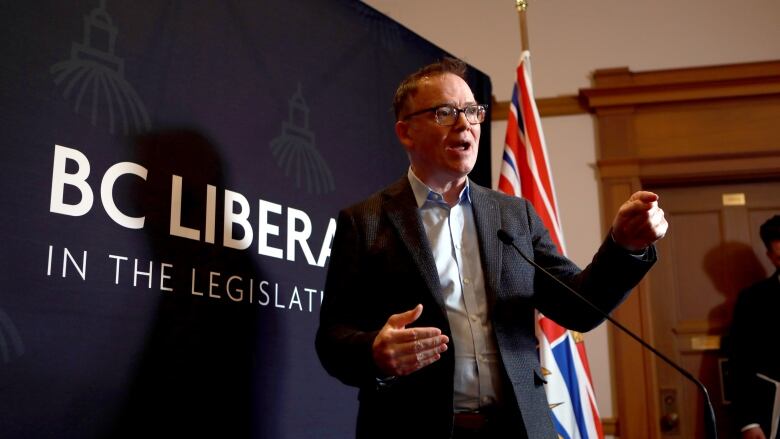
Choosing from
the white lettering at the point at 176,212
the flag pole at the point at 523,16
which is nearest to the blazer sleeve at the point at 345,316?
the white lettering at the point at 176,212

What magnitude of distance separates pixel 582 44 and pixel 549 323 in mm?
2146

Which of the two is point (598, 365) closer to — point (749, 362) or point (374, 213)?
point (749, 362)

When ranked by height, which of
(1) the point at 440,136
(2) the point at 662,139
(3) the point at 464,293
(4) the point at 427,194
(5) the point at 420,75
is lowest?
(3) the point at 464,293

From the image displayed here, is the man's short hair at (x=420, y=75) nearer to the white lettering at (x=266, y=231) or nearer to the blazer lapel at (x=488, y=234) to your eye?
the blazer lapel at (x=488, y=234)

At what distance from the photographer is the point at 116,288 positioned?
2.09 m

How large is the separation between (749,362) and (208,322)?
9.06ft

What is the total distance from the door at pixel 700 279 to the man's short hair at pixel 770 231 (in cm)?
32

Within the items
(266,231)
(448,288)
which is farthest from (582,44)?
(448,288)

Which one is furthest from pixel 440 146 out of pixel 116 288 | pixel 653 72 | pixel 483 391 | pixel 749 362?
pixel 653 72

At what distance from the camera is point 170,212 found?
228cm

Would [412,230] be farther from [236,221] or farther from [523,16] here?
[523,16]

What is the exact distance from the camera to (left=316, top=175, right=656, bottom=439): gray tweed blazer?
5.18ft

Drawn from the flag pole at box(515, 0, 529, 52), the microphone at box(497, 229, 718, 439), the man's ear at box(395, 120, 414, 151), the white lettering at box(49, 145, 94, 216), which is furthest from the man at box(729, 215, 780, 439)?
the white lettering at box(49, 145, 94, 216)

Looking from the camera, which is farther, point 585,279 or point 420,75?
point 420,75
